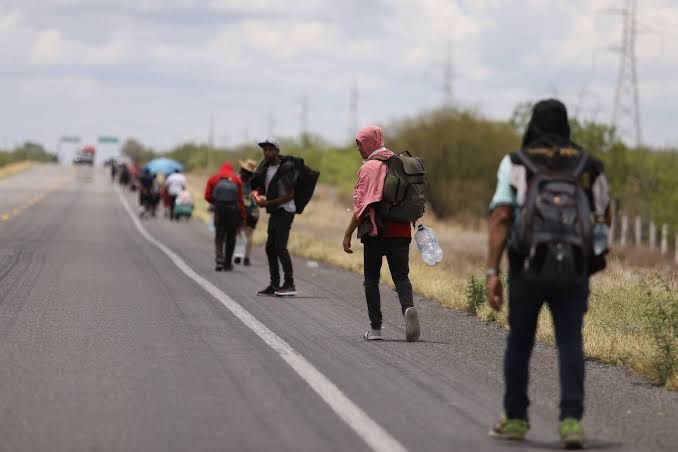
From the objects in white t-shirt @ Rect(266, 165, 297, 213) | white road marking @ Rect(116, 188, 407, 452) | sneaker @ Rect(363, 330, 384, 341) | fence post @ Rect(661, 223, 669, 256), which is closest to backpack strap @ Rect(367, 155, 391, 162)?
sneaker @ Rect(363, 330, 384, 341)

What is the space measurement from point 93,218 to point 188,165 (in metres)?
124

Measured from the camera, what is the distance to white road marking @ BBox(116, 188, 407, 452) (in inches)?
294

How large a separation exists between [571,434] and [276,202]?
968 cm

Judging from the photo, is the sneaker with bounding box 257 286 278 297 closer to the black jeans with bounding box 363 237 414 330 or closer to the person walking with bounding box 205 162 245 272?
the person walking with bounding box 205 162 245 272

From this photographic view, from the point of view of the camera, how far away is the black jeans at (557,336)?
7.66m

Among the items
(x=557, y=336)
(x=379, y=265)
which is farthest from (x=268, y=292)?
(x=557, y=336)

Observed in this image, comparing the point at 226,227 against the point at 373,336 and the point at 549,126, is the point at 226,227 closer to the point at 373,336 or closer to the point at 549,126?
the point at 373,336

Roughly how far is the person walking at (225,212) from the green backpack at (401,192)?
9.38m

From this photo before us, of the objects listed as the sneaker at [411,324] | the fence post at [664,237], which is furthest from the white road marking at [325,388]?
the fence post at [664,237]

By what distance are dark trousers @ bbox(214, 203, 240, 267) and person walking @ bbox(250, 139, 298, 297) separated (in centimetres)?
429

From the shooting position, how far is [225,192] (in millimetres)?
21656

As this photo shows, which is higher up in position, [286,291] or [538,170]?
[538,170]

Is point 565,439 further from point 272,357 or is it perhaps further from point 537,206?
point 272,357

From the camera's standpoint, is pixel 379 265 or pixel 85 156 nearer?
pixel 379 265
